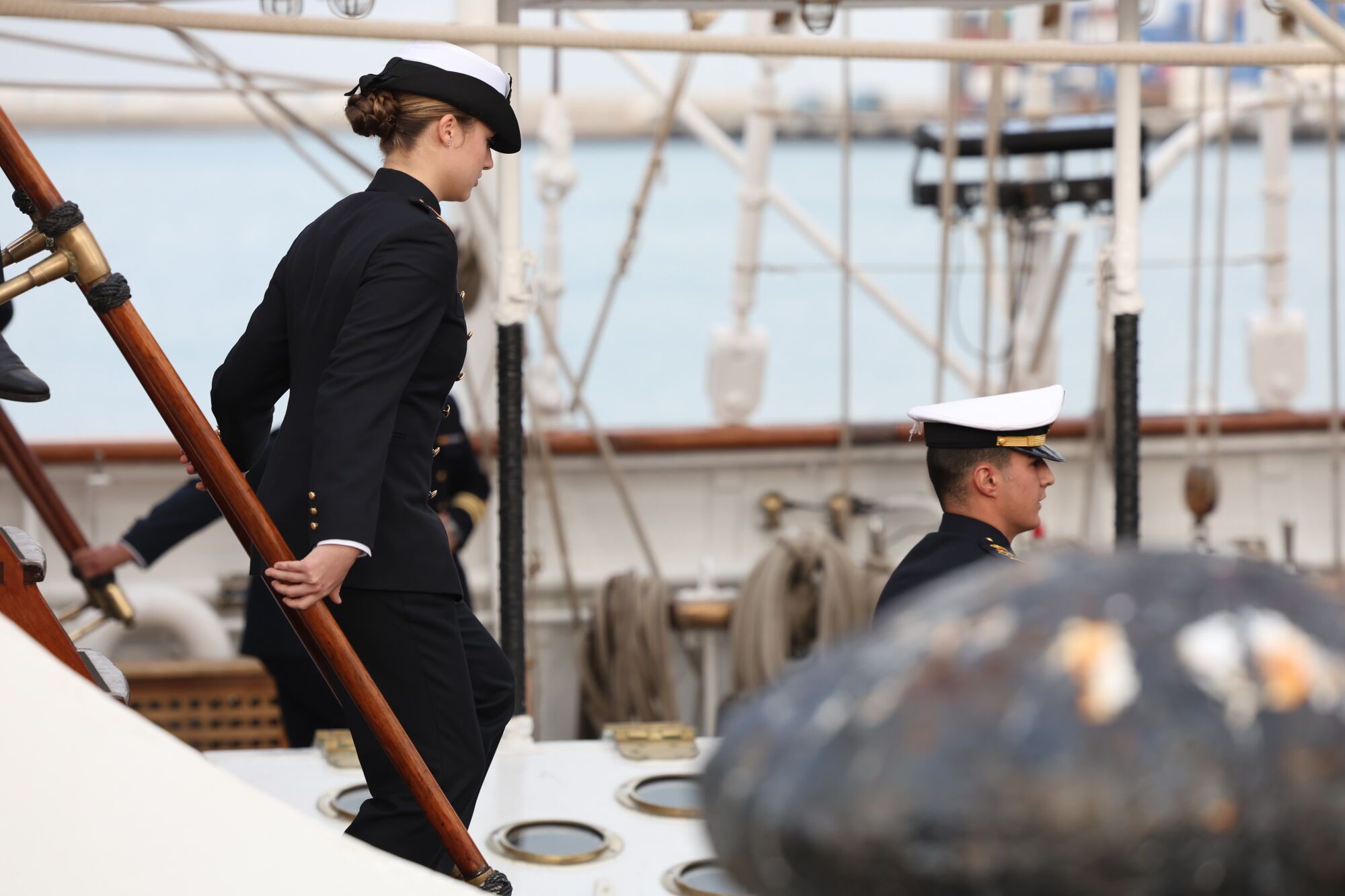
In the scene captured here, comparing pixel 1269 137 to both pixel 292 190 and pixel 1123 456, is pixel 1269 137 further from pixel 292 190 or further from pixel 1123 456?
pixel 292 190

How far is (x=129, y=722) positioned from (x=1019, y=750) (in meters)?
0.63

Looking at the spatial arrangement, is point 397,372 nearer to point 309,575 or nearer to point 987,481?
point 309,575

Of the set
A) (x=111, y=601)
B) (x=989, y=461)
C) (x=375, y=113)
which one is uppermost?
(x=375, y=113)

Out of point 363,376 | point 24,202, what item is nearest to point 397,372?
point 363,376

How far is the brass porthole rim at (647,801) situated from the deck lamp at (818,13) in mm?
1020

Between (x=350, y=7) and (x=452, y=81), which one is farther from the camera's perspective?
(x=350, y=7)

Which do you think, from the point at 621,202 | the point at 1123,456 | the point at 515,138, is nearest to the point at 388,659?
→ the point at 515,138

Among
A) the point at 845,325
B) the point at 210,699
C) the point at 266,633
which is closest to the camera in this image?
the point at 266,633

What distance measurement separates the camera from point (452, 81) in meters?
1.65

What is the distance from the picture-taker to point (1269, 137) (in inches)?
199

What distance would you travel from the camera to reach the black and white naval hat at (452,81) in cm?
165

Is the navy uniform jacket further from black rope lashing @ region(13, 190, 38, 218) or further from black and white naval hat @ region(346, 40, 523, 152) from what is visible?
black rope lashing @ region(13, 190, 38, 218)

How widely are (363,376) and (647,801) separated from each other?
0.91 metres

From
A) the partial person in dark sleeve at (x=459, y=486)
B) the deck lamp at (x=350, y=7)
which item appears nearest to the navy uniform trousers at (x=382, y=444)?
the deck lamp at (x=350, y=7)
